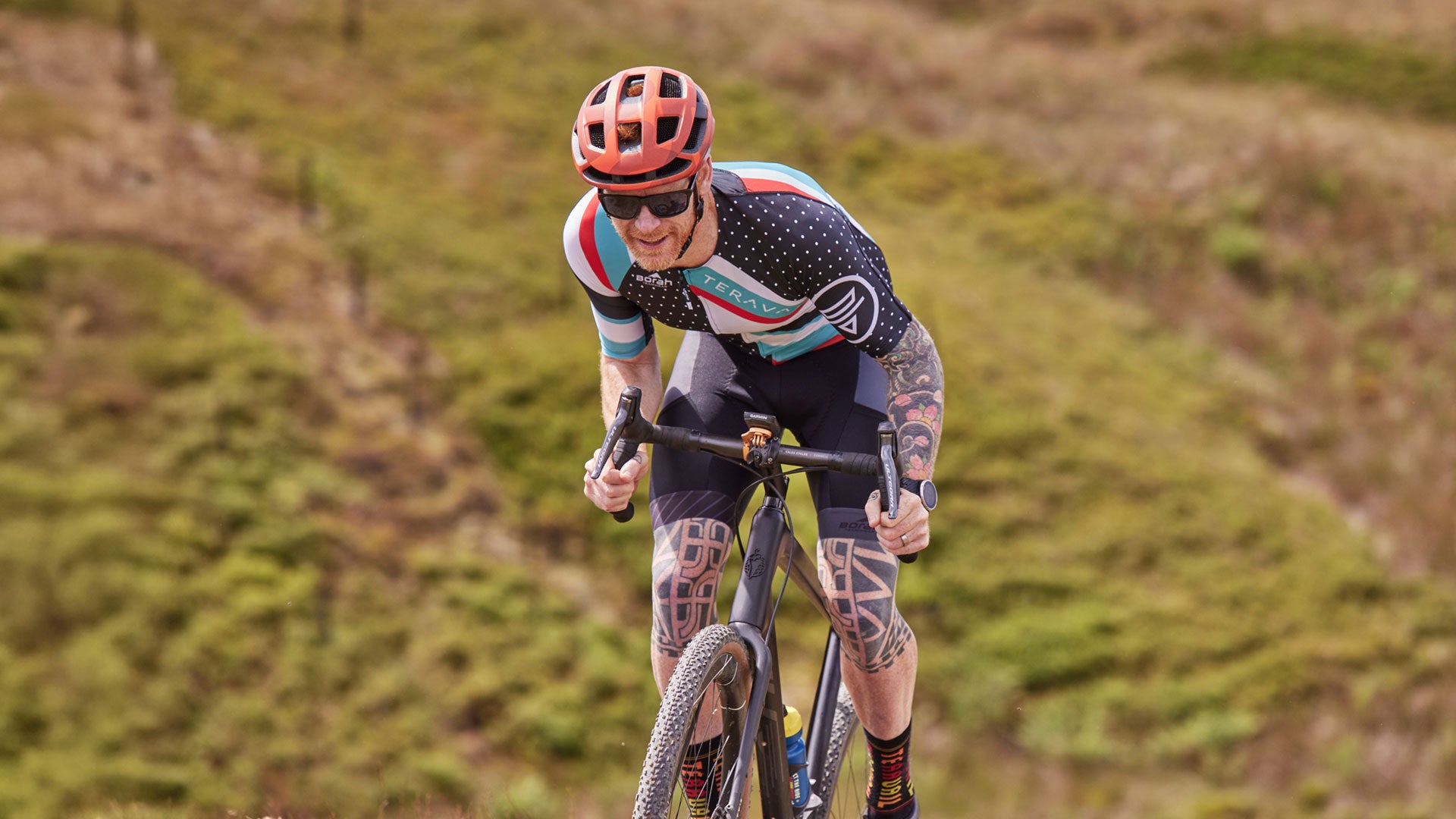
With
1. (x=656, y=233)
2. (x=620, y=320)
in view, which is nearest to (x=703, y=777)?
(x=620, y=320)

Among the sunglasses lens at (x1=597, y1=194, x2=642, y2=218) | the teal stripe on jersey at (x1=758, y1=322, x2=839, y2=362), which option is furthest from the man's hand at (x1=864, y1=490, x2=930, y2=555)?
the sunglasses lens at (x1=597, y1=194, x2=642, y2=218)

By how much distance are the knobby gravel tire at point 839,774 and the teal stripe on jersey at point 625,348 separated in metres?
2.10

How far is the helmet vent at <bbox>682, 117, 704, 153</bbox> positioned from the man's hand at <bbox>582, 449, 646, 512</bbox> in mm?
1241

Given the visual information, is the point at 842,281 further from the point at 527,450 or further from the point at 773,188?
the point at 527,450

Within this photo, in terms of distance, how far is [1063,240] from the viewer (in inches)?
896

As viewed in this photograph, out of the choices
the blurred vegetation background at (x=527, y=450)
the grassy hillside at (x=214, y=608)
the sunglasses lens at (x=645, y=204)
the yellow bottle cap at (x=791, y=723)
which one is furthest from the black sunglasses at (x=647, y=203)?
the grassy hillside at (x=214, y=608)

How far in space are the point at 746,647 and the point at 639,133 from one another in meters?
2.17

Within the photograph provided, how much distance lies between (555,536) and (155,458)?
15.2 feet

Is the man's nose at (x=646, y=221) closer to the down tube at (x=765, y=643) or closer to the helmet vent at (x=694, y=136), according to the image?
the helmet vent at (x=694, y=136)

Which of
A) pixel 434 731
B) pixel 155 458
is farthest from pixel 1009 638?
pixel 155 458

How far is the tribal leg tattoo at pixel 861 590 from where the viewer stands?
16.5 feet

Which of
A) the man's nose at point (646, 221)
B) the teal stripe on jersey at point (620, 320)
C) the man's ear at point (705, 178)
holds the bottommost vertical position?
the teal stripe on jersey at point (620, 320)

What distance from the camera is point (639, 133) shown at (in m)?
4.25

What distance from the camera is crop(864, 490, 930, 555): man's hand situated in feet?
14.2
